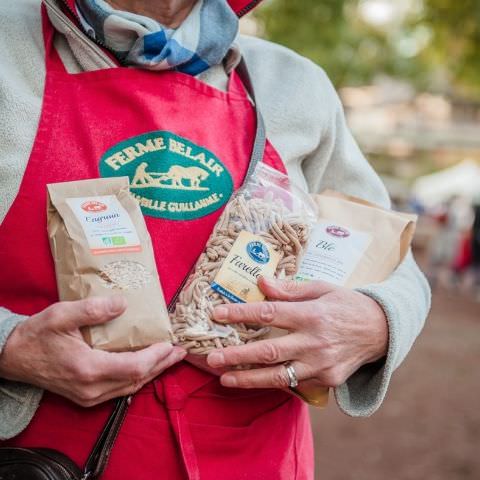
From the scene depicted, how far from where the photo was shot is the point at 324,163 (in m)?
1.89

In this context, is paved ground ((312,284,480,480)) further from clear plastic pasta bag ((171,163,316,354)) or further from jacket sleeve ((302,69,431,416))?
clear plastic pasta bag ((171,163,316,354))

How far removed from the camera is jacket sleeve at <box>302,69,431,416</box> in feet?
5.26

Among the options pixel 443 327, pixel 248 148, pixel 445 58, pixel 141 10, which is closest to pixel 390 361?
pixel 248 148

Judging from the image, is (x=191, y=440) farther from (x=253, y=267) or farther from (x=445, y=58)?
(x=445, y=58)

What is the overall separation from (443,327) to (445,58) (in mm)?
3606

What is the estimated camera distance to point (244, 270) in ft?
4.72

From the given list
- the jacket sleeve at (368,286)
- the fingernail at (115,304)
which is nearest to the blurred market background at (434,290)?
the jacket sleeve at (368,286)

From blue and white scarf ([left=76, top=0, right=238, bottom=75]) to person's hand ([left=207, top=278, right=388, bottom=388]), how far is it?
1.79 feet

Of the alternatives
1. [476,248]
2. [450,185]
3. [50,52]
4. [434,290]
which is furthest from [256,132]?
[450,185]

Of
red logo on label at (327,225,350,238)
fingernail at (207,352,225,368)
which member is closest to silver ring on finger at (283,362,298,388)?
fingernail at (207,352,225,368)

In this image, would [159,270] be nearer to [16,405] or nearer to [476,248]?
[16,405]

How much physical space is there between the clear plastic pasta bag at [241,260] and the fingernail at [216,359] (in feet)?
0.11

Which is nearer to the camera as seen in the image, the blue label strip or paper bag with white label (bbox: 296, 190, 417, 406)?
the blue label strip

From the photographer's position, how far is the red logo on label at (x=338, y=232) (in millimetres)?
1646
